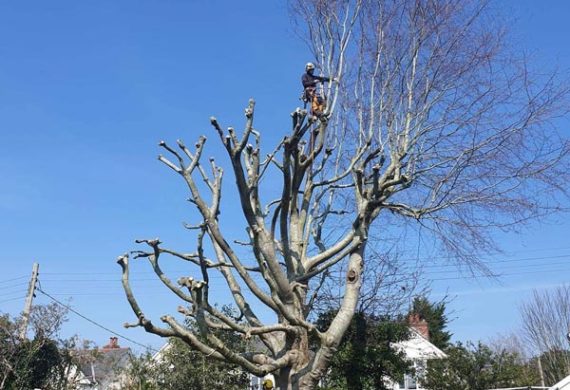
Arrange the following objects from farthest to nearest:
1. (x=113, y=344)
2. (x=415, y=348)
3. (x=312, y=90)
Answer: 1. (x=113, y=344)
2. (x=415, y=348)
3. (x=312, y=90)

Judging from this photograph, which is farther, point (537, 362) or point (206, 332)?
point (537, 362)

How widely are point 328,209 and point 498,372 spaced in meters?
9.27

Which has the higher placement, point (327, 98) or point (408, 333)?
point (327, 98)

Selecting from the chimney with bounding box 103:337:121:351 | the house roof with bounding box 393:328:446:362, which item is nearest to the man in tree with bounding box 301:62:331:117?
the house roof with bounding box 393:328:446:362

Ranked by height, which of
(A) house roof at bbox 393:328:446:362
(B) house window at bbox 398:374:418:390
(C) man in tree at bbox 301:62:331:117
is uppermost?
(C) man in tree at bbox 301:62:331:117

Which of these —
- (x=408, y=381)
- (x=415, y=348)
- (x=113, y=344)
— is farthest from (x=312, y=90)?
(x=113, y=344)

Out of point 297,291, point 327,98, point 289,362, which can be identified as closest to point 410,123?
point 327,98

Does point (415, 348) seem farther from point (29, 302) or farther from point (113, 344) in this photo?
point (113, 344)

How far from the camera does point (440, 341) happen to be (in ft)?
147

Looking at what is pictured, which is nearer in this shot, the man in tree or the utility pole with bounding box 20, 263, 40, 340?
the man in tree

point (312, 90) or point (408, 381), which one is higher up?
point (312, 90)

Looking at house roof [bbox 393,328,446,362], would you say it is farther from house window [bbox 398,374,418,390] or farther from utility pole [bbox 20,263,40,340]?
utility pole [bbox 20,263,40,340]

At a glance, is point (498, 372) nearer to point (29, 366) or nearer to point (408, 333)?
point (408, 333)

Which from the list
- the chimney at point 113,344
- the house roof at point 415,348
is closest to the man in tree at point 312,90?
the house roof at point 415,348
